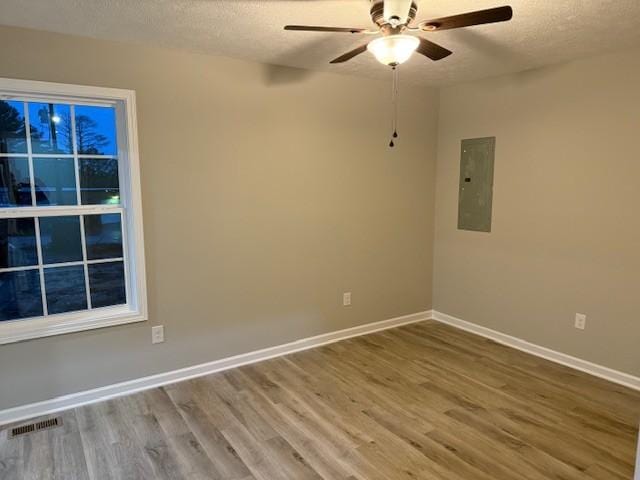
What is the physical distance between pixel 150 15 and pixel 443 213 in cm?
315

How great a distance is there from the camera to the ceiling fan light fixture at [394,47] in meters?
2.00

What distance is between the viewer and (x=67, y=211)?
2844mm

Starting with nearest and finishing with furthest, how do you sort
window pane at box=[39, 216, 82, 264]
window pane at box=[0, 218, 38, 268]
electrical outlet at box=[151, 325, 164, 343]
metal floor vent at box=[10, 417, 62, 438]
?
1. metal floor vent at box=[10, 417, 62, 438]
2. window pane at box=[0, 218, 38, 268]
3. window pane at box=[39, 216, 82, 264]
4. electrical outlet at box=[151, 325, 164, 343]

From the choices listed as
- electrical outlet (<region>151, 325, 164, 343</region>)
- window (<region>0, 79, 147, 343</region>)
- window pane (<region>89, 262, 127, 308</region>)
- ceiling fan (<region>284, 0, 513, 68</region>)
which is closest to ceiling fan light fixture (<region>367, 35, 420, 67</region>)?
ceiling fan (<region>284, 0, 513, 68</region>)

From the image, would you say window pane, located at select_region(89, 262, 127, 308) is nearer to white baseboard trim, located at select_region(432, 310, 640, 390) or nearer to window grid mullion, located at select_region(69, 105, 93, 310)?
window grid mullion, located at select_region(69, 105, 93, 310)

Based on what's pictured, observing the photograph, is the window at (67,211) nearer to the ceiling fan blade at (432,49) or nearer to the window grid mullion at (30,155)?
the window grid mullion at (30,155)

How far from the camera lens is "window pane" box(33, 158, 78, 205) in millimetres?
2764

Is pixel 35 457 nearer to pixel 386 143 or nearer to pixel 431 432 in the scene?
pixel 431 432

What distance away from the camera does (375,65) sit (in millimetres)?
3457

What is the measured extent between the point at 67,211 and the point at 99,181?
287 millimetres

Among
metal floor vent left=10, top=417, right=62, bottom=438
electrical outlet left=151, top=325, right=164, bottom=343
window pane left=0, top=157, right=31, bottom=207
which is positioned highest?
window pane left=0, top=157, right=31, bottom=207

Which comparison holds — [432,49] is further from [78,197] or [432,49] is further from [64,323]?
[64,323]

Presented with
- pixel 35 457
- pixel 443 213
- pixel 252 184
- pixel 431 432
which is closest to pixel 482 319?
pixel 443 213

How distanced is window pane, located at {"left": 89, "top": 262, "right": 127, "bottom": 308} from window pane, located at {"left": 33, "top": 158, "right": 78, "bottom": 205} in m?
0.49
